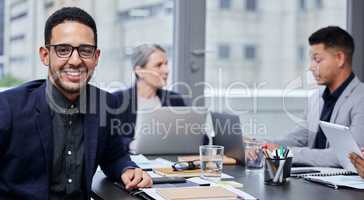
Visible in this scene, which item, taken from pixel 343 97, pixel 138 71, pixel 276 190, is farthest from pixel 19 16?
pixel 276 190

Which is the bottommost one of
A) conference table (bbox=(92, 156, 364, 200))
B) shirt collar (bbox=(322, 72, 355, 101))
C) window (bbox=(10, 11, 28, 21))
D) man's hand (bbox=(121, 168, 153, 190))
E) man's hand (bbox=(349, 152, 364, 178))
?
conference table (bbox=(92, 156, 364, 200))

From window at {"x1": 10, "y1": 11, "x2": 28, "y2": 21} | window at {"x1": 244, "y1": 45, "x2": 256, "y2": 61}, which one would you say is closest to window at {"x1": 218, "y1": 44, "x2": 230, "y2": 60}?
window at {"x1": 244, "y1": 45, "x2": 256, "y2": 61}

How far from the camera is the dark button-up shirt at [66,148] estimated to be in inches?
71.0

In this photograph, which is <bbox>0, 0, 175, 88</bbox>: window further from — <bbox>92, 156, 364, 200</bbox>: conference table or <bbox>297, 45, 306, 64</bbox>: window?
<bbox>92, 156, 364, 200</bbox>: conference table

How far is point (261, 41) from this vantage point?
3.94 m

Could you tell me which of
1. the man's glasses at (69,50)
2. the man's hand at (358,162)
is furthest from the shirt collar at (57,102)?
the man's hand at (358,162)

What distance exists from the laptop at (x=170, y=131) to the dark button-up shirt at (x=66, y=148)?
70 cm

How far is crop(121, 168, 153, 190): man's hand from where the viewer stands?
178 cm

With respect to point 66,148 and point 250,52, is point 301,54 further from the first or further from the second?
point 66,148

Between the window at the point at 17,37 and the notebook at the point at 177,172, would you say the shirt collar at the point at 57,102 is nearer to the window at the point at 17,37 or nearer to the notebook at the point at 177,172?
the notebook at the point at 177,172

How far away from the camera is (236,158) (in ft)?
7.79

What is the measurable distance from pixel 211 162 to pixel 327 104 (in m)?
1.10

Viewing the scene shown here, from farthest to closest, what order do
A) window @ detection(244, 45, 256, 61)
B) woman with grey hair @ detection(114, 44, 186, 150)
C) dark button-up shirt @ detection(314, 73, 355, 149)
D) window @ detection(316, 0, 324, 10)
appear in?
window @ detection(316, 0, 324, 10)
window @ detection(244, 45, 256, 61)
woman with grey hair @ detection(114, 44, 186, 150)
dark button-up shirt @ detection(314, 73, 355, 149)

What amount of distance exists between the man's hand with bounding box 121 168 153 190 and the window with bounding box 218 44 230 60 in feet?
6.77
